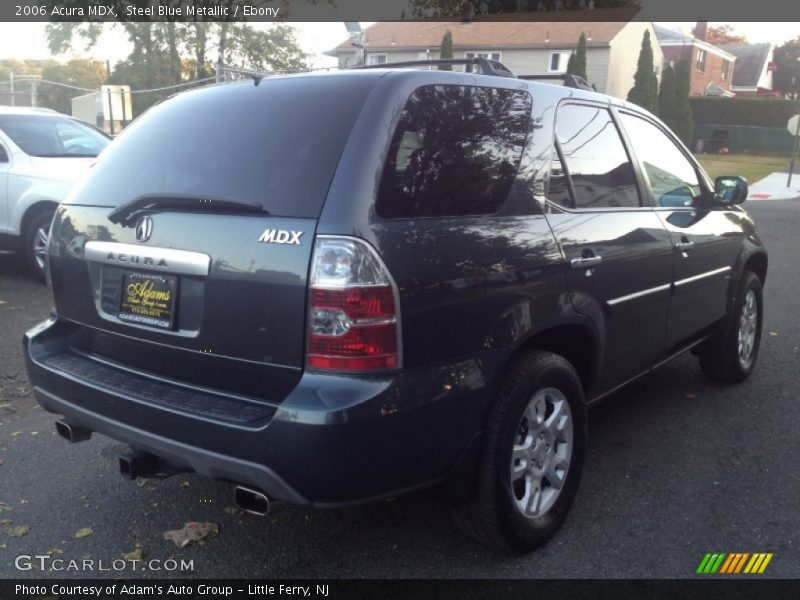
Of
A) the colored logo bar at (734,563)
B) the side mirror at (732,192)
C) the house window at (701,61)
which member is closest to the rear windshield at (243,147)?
the colored logo bar at (734,563)

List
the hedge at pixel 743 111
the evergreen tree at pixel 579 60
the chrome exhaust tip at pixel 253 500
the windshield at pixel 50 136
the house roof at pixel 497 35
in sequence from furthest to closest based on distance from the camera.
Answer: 1. the hedge at pixel 743 111
2. the house roof at pixel 497 35
3. the evergreen tree at pixel 579 60
4. the windshield at pixel 50 136
5. the chrome exhaust tip at pixel 253 500

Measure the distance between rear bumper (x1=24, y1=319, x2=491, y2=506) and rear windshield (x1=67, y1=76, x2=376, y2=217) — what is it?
0.66m

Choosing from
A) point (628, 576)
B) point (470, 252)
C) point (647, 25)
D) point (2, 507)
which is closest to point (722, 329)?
point (628, 576)

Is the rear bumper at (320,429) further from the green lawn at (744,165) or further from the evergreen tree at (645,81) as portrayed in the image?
the evergreen tree at (645,81)

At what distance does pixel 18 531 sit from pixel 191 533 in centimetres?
76

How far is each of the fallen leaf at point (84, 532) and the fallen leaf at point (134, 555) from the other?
0.27 m

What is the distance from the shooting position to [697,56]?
58.4 meters

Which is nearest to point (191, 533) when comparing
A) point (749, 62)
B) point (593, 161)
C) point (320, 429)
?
point (320, 429)

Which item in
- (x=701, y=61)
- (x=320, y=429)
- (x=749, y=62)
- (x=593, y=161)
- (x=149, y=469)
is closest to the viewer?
(x=320, y=429)

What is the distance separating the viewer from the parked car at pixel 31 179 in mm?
8523

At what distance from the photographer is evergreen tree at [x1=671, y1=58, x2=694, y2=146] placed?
4394cm

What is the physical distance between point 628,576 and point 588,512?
54 cm

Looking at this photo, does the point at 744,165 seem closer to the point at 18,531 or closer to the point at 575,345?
the point at 575,345

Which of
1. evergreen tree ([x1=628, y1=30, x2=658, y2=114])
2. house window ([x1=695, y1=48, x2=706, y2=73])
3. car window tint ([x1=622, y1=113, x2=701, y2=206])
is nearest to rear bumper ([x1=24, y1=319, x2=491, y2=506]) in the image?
car window tint ([x1=622, y1=113, x2=701, y2=206])
